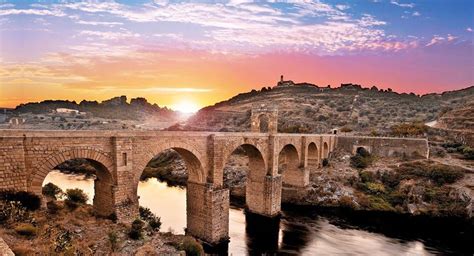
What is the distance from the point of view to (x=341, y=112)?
260 feet

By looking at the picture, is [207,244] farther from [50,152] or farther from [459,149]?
[459,149]

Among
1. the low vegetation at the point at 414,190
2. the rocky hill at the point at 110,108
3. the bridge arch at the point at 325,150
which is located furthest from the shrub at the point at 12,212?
the rocky hill at the point at 110,108

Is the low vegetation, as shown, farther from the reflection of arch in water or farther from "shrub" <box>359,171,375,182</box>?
the reflection of arch in water

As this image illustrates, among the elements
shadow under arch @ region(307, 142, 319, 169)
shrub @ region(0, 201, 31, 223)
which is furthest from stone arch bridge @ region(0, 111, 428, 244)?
shadow under arch @ region(307, 142, 319, 169)

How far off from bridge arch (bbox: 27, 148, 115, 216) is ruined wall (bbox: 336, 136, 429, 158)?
38.2 meters

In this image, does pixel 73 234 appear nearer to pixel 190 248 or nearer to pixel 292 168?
pixel 190 248

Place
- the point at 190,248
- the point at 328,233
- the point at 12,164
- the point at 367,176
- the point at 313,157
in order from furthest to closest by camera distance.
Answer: the point at 313,157 → the point at 367,176 → the point at 328,233 → the point at 190,248 → the point at 12,164

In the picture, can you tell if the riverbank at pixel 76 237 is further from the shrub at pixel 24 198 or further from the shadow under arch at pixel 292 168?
the shadow under arch at pixel 292 168

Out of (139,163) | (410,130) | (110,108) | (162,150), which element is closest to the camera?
(139,163)

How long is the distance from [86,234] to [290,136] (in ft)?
75.5

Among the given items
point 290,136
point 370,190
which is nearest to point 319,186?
point 370,190

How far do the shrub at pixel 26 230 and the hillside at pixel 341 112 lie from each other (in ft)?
161

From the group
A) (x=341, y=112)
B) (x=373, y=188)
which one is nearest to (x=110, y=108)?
(x=341, y=112)

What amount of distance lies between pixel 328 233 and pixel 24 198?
2168 cm
